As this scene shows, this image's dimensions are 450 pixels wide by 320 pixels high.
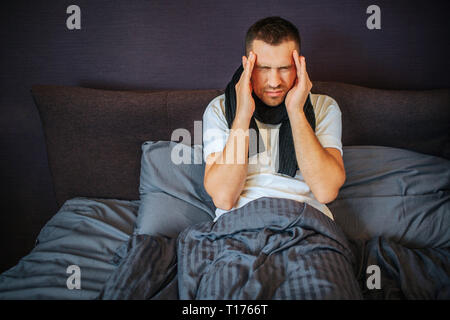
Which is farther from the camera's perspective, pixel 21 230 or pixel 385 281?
pixel 21 230

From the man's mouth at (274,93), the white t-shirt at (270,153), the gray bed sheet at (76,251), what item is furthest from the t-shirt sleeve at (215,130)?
the gray bed sheet at (76,251)

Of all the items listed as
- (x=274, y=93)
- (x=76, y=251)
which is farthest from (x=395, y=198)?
(x=76, y=251)

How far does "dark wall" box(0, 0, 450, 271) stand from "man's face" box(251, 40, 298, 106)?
48 cm

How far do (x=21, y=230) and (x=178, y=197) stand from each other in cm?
112

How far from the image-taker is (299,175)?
1.32m

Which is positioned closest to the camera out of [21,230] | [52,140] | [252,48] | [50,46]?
[252,48]

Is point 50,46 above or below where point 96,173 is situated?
above

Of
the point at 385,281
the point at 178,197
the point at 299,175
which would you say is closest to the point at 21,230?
the point at 178,197

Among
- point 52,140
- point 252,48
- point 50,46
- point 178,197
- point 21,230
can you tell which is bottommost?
point 21,230

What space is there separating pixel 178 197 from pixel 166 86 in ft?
2.11

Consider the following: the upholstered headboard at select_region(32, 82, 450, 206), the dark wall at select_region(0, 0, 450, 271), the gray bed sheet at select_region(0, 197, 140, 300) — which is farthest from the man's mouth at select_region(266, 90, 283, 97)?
the gray bed sheet at select_region(0, 197, 140, 300)

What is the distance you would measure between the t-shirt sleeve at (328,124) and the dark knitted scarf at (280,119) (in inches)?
1.7

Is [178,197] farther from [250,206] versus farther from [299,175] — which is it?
[299,175]

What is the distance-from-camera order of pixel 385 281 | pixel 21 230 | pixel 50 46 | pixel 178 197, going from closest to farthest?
pixel 385 281 < pixel 178 197 < pixel 50 46 < pixel 21 230
